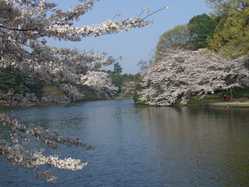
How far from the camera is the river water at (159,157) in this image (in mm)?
15750

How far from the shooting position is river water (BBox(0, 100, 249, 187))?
15.8 m

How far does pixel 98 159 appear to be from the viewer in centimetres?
1970

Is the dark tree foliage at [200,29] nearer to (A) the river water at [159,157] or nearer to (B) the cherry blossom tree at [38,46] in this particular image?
(A) the river water at [159,157]

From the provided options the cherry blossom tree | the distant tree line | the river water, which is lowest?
the river water

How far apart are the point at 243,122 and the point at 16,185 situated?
18354 millimetres

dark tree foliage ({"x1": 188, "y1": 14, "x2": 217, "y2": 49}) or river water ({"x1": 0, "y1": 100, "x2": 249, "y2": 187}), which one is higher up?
dark tree foliage ({"x1": 188, "y1": 14, "x2": 217, "y2": 49})

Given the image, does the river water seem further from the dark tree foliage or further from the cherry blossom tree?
the dark tree foliage

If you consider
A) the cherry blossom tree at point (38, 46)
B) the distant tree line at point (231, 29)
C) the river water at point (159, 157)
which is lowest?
the river water at point (159, 157)

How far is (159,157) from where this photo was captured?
789 inches

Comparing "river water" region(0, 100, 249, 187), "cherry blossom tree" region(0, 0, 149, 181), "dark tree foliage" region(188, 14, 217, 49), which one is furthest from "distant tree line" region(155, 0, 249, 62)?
"cherry blossom tree" region(0, 0, 149, 181)

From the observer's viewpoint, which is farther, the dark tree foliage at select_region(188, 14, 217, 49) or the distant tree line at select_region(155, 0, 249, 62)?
the dark tree foliage at select_region(188, 14, 217, 49)

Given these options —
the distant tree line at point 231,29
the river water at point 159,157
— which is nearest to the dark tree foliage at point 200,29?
the distant tree line at point 231,29

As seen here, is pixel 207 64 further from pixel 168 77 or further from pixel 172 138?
pixel 172 138

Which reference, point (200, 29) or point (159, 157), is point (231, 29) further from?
point (159, 157)
